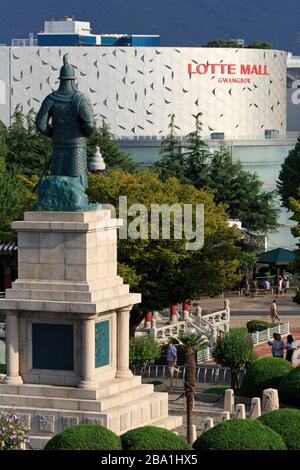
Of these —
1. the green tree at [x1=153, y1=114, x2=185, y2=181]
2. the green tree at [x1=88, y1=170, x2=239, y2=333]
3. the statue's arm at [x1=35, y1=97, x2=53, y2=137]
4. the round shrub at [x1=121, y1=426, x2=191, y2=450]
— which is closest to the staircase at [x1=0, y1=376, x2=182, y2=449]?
the round shrub at [x1=121, y1=426, x2=191, y2=450]

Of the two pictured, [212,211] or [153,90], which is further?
A: [153,90]

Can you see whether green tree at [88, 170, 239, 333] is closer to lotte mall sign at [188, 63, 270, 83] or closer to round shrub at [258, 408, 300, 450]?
round shrub at [258, 408, 300, 450]

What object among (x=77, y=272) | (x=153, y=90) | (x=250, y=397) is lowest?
(x=250, y=397)

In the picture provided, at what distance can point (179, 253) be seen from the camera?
226 feet

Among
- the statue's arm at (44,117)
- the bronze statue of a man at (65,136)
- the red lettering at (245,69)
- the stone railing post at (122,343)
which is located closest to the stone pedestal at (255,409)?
the stone railing post at (122,343)

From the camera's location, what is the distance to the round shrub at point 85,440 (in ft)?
131

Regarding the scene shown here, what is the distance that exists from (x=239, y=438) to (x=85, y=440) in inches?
134

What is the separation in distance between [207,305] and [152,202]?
17744 mm

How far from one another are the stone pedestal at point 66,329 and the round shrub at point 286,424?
4.04 meters

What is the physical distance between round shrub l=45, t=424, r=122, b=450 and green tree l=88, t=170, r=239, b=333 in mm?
26669

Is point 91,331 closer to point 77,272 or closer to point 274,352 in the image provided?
point 77,272

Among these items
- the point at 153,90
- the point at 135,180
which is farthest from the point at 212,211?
the point at 153,90

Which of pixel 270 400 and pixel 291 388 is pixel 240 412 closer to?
pixel 270 400

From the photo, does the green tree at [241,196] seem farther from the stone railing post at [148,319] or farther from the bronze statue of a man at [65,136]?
the bronze statue of a man at [65,136]
